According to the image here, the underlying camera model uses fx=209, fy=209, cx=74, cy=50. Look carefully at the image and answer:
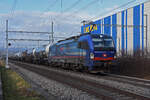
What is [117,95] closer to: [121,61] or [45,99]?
[45,99]

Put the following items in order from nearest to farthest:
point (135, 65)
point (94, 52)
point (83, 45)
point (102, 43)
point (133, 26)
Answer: point (94, 52), point (102, 43), point (83, 45), point (135, 65), point (133, 26)

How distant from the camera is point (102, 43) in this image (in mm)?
16547

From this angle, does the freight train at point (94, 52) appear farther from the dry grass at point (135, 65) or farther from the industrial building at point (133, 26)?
the industrial building at point (133, 26)

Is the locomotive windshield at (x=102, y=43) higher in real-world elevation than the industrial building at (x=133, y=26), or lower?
lower

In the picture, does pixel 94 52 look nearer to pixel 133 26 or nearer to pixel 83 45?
pixel 83 45

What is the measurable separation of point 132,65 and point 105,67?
359 cm

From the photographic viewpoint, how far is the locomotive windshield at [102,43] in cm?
1625

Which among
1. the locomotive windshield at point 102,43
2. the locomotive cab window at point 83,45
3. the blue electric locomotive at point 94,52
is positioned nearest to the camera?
the blue electric locomotive at point 94,52

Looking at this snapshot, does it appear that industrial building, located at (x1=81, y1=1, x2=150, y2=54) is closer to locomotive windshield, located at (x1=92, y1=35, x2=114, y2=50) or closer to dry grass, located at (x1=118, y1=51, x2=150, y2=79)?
dry grass, located at (x1=118, y1=51, x2=150, y2=79)

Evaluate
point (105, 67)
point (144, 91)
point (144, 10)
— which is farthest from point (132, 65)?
point (144, 10)

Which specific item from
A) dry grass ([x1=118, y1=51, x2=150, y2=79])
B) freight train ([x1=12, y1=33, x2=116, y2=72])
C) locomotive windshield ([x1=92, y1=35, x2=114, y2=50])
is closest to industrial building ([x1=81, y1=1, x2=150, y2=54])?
dry grass ([x1=118, y1=51, x2=150, y2=79])

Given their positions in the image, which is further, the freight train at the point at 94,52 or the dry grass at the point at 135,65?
the dry grass at the point at 135,65

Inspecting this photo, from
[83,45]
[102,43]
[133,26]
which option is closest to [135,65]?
[102,43]

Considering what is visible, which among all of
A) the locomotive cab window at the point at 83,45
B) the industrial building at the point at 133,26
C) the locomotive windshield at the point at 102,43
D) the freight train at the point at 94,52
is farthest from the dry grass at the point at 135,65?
the industrial building at the point at 133,26
